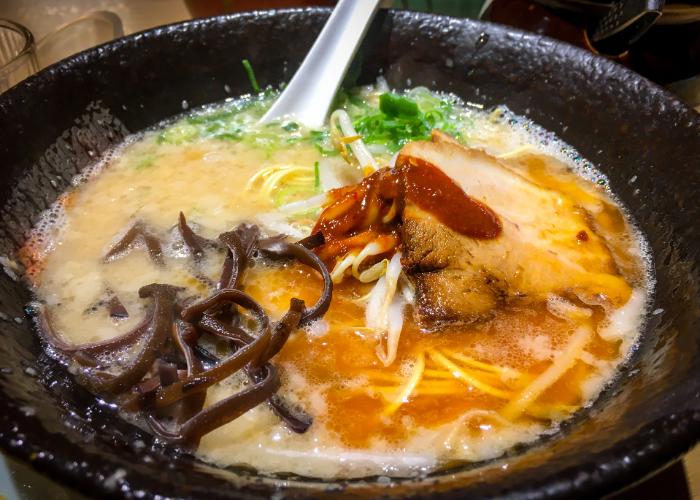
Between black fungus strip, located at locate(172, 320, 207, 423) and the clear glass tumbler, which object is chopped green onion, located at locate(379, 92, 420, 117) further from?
the clear glass tumbler

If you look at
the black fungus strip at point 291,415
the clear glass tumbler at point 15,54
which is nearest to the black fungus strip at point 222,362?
the black fungus strip at point 291,415

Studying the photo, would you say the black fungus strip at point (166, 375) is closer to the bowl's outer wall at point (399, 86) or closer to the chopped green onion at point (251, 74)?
the bowl's outer wall at point (399, 86)

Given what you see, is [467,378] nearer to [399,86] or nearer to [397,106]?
[397,106]

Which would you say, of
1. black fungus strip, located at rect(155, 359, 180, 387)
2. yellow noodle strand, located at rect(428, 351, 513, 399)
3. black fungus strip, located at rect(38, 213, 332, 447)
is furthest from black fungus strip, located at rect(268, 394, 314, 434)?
yellow noodle strand, located at rect(428, 351, 513, 399)

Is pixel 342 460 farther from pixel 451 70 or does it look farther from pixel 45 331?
pixel 451 70

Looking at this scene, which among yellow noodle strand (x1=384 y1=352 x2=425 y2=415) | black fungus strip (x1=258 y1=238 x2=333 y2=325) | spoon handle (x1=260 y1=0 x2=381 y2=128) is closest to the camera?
yellow noodle strand (x1=384 y1=352 x2=425 y2=415)

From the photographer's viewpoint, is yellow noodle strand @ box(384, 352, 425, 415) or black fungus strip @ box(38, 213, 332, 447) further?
yellow noodle strand @ box(384, 352, 425, 415)

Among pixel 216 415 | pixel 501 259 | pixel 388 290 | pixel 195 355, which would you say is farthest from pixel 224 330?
pixel 501 259

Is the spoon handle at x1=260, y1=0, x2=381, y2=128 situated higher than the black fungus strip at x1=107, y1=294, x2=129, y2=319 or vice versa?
the spoon handle at x1=260, y1=0, x2=381, y2=128
